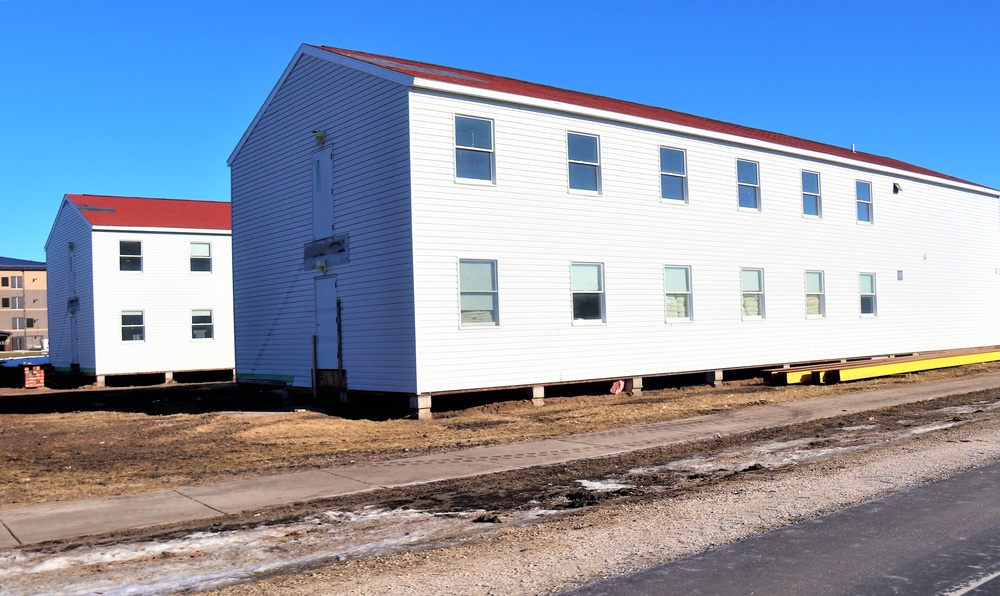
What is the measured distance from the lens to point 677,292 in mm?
21188

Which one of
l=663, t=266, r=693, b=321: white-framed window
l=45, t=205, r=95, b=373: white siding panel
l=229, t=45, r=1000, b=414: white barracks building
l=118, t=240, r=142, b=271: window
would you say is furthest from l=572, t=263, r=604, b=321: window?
l=45, t=205, r=95, b=373: white siding panel

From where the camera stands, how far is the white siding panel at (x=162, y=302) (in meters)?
31.8

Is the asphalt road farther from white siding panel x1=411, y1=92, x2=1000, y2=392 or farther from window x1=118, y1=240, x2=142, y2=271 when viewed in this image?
window x1=118, y1=240, x2=142, y2=271

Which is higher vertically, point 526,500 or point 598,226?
point 598,226

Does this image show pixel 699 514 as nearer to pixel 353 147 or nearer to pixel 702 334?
pixel 353 147

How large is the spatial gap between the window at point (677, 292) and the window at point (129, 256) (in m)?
21.0

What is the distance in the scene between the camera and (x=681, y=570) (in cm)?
627

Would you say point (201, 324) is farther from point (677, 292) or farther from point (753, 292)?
point (753, 292)

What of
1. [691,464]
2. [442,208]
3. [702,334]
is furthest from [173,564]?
[702,334]

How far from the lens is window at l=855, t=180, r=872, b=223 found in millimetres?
26453

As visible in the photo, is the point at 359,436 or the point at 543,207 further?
the point at 543,207

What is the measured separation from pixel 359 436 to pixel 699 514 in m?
7.87

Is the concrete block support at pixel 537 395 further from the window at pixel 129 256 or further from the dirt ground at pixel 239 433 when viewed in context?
the window at pixel 129 256

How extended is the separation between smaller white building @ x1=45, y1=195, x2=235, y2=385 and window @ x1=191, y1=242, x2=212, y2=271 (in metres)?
0.04
